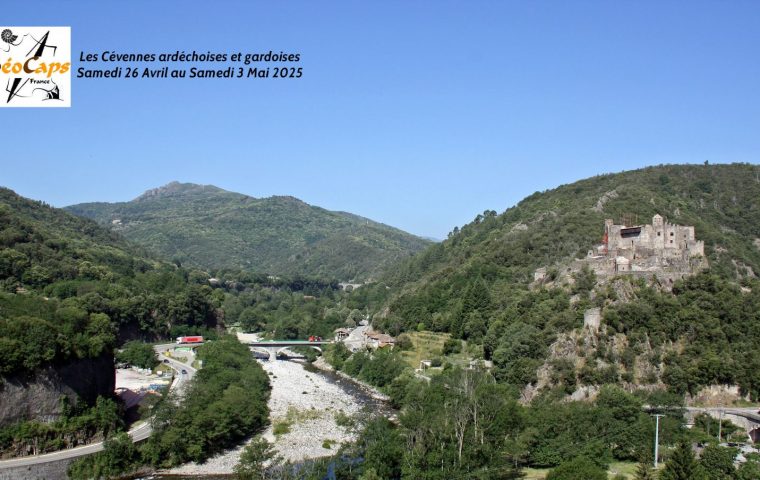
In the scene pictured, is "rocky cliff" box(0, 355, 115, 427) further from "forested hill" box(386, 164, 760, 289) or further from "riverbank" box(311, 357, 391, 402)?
"forested hill" box(386, 164, 760, 289)

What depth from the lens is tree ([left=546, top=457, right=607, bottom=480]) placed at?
113ft

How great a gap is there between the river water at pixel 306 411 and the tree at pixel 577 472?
14974mm

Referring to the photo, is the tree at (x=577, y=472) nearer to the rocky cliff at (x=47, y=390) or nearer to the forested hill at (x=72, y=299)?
the rocky cliff at (x=47, y=390)

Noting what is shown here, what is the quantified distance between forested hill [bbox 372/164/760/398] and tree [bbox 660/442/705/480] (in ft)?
60.6

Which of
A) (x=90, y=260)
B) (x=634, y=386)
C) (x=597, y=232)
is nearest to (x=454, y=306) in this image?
(x=597, y=232)

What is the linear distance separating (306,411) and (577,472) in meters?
28.5

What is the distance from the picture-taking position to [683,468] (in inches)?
1329

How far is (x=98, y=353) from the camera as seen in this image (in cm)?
4625

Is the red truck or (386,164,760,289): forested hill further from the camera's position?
the red truck

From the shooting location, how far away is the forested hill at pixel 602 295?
176ft

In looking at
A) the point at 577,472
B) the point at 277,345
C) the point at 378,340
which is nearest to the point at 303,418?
the point at 577,472

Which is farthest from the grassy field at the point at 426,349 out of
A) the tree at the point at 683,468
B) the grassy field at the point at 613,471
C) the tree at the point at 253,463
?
the tree at the point at 683,468

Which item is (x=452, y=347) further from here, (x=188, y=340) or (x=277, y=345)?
(x=188, y=340)

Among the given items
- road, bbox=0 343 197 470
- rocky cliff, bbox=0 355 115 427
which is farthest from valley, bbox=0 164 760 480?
road, bbox=0 343 197 470
